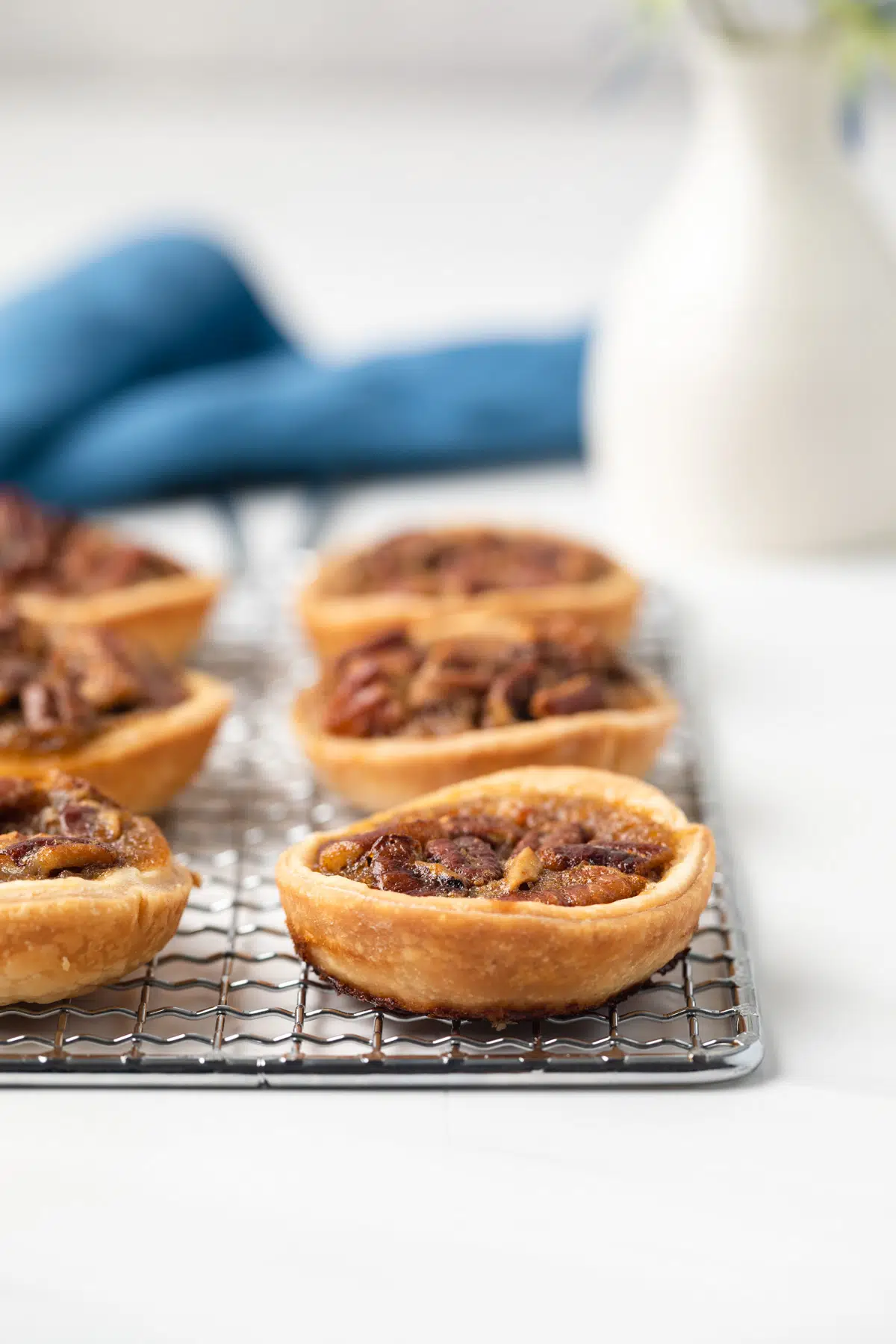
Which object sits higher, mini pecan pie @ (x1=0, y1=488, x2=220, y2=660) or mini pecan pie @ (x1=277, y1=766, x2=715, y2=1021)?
mini pecan pie @ (x1=277, y1=766, x2=715, y2=1021)

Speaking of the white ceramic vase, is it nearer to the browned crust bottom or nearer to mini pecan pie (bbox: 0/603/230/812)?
mini pecan pie (bbox: 0/603/230/812)

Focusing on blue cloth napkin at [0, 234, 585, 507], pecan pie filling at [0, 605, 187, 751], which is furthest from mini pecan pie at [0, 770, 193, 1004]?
blue cloth napkin at [0, 234, 585, 507]

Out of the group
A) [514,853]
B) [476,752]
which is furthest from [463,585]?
[514,853]

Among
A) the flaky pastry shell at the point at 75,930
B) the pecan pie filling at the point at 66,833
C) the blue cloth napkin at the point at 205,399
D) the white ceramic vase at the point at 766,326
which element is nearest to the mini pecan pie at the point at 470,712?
the pecan pie filling at the point at 66,833

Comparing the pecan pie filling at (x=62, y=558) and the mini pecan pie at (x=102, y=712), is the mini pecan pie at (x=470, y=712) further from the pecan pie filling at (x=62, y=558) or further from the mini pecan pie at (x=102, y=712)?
the pecan pie filling at (x=62, y=558)

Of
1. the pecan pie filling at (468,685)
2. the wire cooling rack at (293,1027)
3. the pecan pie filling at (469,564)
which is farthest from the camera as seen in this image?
the pecan pie filling at (469,564)

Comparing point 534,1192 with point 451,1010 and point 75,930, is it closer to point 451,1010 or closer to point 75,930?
point 451,1010
